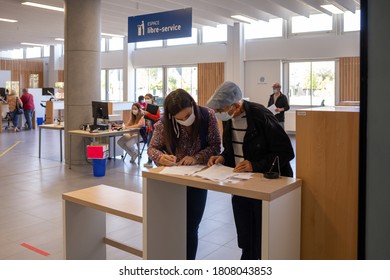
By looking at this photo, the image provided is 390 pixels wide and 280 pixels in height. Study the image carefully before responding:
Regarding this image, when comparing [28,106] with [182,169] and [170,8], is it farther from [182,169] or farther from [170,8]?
[182,169]

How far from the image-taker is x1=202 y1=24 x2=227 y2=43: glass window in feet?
48.4

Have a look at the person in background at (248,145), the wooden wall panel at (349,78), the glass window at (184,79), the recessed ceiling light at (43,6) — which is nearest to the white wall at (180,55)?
the glass window at (184,79)

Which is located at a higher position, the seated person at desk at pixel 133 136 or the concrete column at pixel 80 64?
the concrete column at pixel 80 64

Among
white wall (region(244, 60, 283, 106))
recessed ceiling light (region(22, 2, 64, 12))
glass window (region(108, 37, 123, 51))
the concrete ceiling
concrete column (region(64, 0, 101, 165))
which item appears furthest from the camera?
glass window (region(108, 37, 123, 51))

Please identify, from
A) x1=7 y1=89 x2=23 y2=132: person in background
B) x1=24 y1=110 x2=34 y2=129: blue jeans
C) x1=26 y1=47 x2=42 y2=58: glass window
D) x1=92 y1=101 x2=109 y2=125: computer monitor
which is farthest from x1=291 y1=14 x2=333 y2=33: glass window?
x1=26 y1=47 x2=42 y2=58: glass window

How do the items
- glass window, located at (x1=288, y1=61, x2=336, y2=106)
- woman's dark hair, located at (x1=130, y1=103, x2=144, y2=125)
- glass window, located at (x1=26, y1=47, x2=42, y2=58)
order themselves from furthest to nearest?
glass window, located at (x1=26, y1=47, x2=42, y2=58)
glass window, located at (x1=288, y1=61, x2=336, y2=106)
woman's dark hair, located at (x1=130, y1=103, x2=144, y2=125)

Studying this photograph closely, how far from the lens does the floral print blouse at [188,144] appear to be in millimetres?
2739

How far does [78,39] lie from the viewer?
7711 mm

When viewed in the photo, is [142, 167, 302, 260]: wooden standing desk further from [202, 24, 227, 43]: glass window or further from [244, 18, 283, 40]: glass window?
[202, 24, 227, 43]: glass window

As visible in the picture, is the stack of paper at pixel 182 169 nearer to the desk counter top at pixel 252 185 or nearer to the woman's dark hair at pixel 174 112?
the desk counter top at pixel 252 185

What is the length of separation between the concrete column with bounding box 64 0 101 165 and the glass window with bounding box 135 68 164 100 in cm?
874

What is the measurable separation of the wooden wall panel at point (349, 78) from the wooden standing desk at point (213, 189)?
1028 centimetres

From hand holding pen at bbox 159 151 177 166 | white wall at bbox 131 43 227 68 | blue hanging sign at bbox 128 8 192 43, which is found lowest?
hand holding pen at bbox 159 151 177 166

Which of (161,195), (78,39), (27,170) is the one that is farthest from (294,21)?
(161,195)
